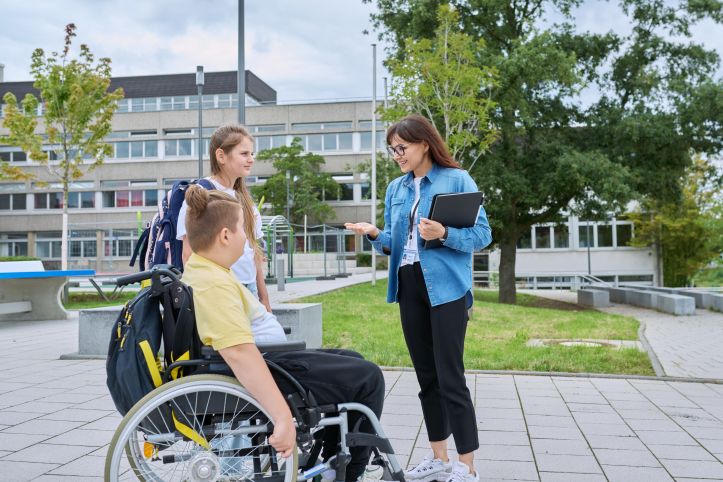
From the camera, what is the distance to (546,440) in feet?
14.6

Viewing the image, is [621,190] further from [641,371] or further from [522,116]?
[641,371]

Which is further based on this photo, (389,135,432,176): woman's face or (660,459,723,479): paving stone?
(660,459,723,479): paving stone

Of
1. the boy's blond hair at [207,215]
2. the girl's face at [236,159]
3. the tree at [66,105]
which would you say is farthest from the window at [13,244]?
the boy's blond hair at [207,215]

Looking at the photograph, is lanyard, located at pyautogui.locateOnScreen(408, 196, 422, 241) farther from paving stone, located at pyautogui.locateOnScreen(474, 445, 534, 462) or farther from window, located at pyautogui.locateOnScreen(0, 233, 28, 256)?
window, located at pyautogui.locateOnScreen(0, 233, 28, 256)

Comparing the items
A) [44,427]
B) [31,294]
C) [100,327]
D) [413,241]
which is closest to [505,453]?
A: [413,241]

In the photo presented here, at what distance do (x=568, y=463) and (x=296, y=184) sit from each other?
153 feet

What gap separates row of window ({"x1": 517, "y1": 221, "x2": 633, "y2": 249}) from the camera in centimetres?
5178

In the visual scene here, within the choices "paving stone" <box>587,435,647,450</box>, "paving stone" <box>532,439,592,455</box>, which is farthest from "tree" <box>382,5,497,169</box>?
"paving stone" <box>532,439,592,455</box>

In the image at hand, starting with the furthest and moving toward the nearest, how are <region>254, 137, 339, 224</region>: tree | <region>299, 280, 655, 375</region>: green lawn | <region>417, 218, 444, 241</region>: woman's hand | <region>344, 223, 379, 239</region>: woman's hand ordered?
<region>254, 137, 339, 224</region>: tree, <region>299, 280, 655, 375</region>: green lawn, <region>344, 223, 379, 239</region>: woman's hand, <region>417, 218, 444, 241</region>: woman's hand

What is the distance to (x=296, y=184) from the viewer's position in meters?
49.8

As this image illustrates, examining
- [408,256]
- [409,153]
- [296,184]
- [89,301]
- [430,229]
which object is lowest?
[89,301]

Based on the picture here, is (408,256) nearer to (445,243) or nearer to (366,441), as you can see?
(445,243)

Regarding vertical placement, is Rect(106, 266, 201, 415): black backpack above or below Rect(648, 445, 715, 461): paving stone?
above

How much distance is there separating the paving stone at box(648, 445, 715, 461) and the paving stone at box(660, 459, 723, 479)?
3.1 inches
